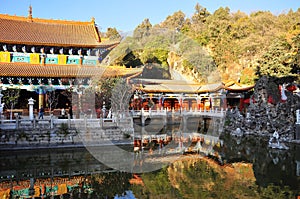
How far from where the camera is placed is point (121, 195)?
7.84 m

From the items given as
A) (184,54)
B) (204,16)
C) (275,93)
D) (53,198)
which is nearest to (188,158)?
(53,198)

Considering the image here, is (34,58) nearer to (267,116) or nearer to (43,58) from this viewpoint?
(43,58)

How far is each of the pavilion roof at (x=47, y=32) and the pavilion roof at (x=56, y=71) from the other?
1548 millimetres

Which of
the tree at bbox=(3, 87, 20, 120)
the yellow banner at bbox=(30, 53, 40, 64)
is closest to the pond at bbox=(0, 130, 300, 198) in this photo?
the tree at bbox=(3, 87, 20, 120)

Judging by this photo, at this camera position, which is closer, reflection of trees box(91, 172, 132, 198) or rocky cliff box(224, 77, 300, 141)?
reflection of trees box(91, 172, 132, 198)

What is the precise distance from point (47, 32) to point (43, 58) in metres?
3.03

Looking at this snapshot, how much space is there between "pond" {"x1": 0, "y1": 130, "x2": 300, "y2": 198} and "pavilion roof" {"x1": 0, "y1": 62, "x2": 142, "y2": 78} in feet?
23.0

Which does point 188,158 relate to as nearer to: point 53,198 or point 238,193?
point 238,193

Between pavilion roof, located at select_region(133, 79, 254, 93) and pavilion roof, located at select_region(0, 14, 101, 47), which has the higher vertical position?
pavilion roof, located at select_region(0, 14, 101, 47)

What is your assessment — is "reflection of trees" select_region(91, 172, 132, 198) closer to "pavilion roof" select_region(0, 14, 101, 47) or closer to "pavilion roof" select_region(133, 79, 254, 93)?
"pavilion roof" select_region(0, 14, 101, 47)

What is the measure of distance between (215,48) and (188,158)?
34.4m

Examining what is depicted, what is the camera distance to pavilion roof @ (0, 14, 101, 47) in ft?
65.4

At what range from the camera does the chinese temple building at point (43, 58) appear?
1877 centimetres

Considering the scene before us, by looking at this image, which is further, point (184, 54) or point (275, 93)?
point (184, 54)
